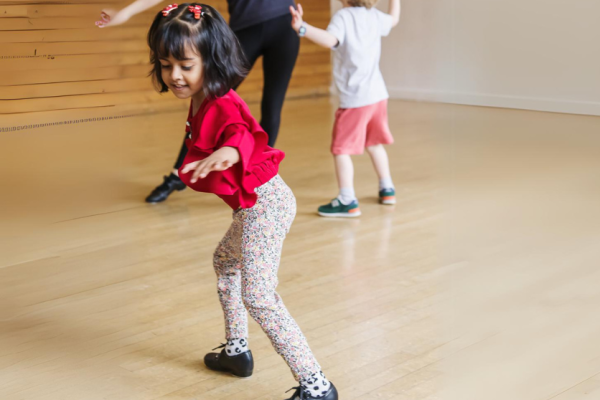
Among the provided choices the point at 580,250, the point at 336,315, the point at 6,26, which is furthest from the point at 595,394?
the point at 6,26

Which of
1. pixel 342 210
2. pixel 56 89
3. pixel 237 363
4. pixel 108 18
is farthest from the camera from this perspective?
pixel 56 89

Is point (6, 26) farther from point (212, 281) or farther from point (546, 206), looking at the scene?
point (546, 206)

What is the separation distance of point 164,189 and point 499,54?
3.37 metres

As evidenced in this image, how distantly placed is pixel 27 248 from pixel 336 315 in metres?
Answer: 1.14

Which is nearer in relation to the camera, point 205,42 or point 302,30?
point 205,42

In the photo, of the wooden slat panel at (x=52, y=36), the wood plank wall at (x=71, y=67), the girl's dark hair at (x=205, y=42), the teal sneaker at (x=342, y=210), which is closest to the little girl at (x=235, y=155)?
the girl's dark hair at (x=205, y=42)

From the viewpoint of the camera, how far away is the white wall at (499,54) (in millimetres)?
5105

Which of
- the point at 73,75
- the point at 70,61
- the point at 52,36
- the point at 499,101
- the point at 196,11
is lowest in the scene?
the point at 499,101

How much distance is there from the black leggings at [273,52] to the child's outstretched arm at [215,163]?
161 centimetres

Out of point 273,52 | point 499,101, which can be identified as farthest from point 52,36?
point 499,101

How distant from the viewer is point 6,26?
4.32 metres

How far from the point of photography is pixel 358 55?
9.17ft

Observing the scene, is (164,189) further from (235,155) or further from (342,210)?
(235,155)

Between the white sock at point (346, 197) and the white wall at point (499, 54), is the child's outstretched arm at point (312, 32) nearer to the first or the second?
the white sock at point (346, 197)
